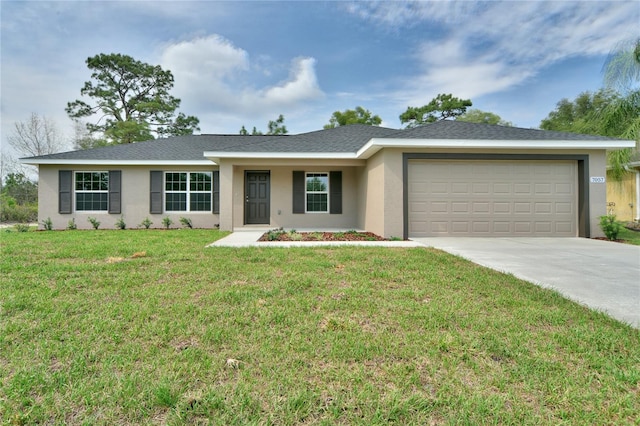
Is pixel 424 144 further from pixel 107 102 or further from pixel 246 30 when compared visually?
pixel 107 102

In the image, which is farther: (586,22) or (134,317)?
(586,22)

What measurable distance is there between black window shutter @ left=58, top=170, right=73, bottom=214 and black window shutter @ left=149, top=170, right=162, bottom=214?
117 inches

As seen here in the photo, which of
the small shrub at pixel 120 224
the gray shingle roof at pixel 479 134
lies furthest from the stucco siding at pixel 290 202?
the small shrub at pixel 120 224

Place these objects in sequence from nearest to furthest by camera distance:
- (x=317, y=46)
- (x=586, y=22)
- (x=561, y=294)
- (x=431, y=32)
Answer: (x=561, y=294)
(x=586, y=22)
(x=431, y=32)
(x=317, y=46)

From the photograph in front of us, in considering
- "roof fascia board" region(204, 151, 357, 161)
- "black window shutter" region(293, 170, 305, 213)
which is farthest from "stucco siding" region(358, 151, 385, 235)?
"black window shutter" region(293, 170, 305, 213)

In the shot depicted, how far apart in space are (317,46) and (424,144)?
8.60m

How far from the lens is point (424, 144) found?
26.5ft

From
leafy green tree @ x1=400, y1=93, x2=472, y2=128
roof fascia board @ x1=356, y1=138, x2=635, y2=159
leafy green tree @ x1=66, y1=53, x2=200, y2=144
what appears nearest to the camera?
roof fascia board @ x1=356, y1=138, x2=635, y2=159

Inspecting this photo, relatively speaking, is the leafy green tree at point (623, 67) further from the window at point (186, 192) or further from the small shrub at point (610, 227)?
the window at point (186, 192)

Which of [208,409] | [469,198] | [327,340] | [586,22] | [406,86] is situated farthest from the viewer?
[406,86]

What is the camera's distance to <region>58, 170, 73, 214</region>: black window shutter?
1130 cm

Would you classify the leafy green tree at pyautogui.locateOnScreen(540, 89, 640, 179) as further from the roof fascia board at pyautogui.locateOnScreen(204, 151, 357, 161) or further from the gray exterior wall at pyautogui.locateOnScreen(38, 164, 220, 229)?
the gray exterior wall at pyautogui.locateOnScreen(38, 164, 220, 229)

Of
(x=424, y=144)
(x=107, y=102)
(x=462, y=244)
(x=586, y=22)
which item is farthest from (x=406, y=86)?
(x=107, y=102)

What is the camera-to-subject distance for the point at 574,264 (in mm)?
5160
